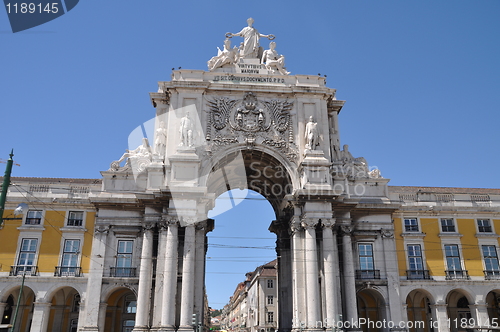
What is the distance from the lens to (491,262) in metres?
36.6

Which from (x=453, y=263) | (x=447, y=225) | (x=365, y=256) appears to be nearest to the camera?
(x=365, y=256)

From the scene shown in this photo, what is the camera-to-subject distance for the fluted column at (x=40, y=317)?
3191cm

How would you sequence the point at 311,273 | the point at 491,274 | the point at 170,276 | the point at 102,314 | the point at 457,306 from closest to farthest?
1. the point at 170,276
2. the point at 311,273
3. the point at 102,314
4. the point at 491,274
5. the point at 457,306

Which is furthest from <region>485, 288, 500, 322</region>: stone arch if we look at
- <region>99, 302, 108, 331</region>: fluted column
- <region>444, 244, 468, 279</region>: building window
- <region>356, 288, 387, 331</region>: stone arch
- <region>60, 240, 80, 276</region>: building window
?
<region>60, 240, 80, 276</region>: building window

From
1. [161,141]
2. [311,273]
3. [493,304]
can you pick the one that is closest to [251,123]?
[161,141]

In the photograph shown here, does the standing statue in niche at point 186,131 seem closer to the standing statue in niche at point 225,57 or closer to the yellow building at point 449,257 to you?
the standing statue in niche at point 225,57

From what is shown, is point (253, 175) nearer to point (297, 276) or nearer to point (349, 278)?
point (297, 276)

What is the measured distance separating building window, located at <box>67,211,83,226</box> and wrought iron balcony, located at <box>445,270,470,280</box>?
28.3 m

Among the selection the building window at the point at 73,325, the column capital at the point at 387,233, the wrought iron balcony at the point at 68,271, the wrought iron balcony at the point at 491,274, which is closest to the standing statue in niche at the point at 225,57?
the column capital at the point at 387,233

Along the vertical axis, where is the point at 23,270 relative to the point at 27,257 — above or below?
below

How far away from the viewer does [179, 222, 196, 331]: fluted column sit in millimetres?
30172

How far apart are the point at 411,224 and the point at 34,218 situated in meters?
29.3

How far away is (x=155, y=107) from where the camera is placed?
38188 mm

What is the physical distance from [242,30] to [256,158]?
11.5 meters
